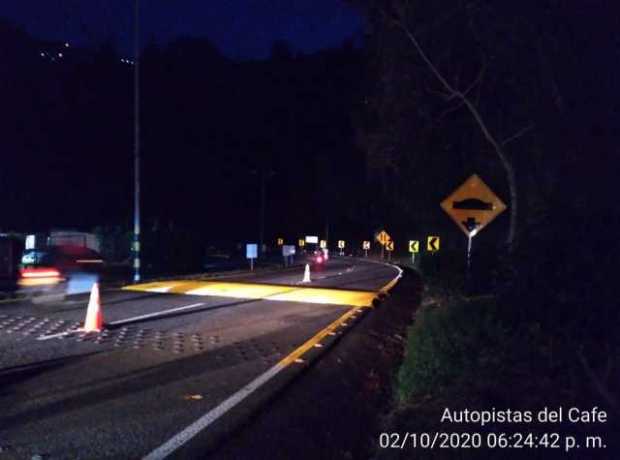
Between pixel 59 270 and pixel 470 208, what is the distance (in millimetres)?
21017

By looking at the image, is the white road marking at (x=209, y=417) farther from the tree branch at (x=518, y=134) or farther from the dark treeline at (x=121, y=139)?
the dark treeline at (x=121, y=139)

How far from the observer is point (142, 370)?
998 cm

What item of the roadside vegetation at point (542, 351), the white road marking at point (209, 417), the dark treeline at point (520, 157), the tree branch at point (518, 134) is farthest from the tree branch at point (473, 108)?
the roadside vegetation at point (542, 351)

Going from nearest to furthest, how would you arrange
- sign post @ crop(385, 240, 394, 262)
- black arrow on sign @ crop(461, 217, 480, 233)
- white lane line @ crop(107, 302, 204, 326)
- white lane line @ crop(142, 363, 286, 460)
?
white lane line @ crop(142, 363, 286, 460)
white lane line @ crop(107, 302, 204, 326)
black arrow on sign @ crop(461, 217, 480, 233)
sign post @ crop(385, 240, 394, 262)

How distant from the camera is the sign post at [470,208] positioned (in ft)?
51.5

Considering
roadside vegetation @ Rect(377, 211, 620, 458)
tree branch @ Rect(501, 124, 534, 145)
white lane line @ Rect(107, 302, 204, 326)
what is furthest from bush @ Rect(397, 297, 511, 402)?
tree branch @ Rect(501, 124, 534, 145)

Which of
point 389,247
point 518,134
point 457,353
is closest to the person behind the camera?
point 457,353

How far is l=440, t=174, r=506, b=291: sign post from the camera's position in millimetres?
15688

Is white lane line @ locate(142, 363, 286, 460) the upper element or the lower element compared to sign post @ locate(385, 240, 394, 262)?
lower

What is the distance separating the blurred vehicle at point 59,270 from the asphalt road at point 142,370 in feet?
20.5

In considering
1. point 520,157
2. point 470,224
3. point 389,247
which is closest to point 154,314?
point 470,224

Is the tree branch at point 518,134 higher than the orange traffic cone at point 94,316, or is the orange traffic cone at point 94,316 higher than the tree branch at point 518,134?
Result: the tree branch at point 518,134

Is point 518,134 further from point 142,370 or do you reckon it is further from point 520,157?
point 142,370

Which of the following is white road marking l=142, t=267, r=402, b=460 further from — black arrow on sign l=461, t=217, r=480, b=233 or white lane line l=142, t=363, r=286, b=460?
black arrow on sign l=461, t=217, r=480, b=233
